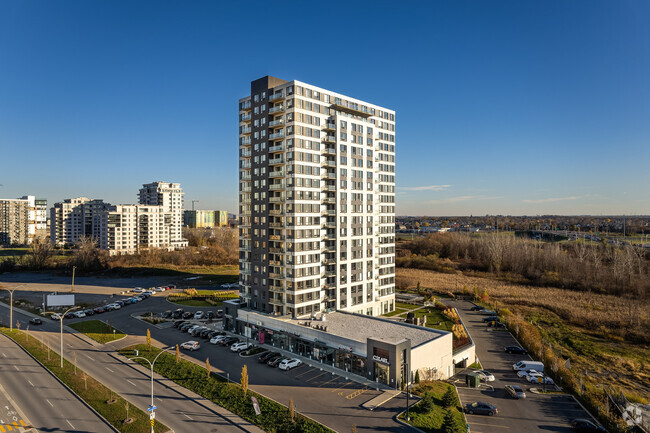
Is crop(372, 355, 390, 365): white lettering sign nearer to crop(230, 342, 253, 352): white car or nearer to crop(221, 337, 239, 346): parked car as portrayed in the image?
crop(230, 342, 253, 352): white car

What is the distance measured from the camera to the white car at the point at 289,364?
162 feet

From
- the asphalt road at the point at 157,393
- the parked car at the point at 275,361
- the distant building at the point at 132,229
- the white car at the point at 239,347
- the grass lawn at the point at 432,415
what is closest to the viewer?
the grass lawn at the point at 432,415

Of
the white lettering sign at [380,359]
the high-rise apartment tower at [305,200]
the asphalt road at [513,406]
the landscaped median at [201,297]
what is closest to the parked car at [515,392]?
the asphalt road at [513,406]

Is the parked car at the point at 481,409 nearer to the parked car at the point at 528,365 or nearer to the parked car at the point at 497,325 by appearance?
the parked car at the point at 528,365

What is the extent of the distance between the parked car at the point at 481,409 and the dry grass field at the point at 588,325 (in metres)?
17.6

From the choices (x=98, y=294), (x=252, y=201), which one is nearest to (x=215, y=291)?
(x=98, y=294)

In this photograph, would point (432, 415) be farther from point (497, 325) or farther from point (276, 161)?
point (497, 325)

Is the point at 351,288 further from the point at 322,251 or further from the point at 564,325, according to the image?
the point at 564,325

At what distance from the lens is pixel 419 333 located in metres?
52.4

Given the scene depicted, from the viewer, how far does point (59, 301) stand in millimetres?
82375

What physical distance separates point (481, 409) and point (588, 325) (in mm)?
55531

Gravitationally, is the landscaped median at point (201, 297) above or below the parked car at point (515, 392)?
above

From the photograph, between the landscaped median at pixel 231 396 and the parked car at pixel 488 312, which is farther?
the parked car at pixel 488 312

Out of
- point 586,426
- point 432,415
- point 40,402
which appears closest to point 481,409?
point 432,415
